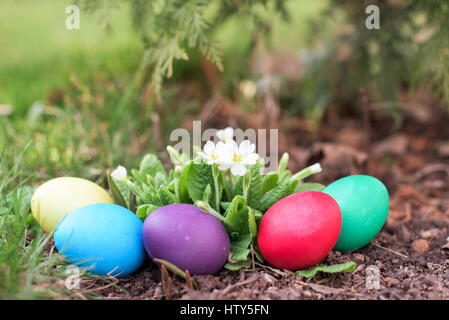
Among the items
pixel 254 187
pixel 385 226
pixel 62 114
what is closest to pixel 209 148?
pixel 254 187

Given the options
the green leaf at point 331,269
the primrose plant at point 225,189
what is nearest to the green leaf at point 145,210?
the primrose plant at point 225,189

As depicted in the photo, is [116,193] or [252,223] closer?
[252,223]

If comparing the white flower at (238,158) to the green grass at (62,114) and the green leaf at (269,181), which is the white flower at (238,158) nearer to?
the green leaf at (269,181)

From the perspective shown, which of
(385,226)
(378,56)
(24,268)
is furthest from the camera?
(378,56)

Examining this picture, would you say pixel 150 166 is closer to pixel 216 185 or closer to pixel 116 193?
pixel 116 193
